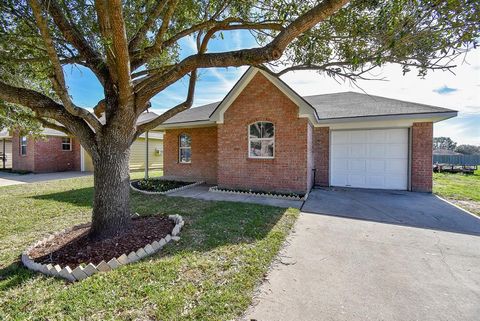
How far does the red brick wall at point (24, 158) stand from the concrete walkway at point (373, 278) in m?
20.1

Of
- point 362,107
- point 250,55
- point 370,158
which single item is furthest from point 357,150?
point 250,55

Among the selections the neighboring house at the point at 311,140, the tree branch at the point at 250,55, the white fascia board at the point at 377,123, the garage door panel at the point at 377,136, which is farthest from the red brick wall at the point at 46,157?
the garage door panel at the point at 377,136

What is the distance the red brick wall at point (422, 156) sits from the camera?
9.27 m

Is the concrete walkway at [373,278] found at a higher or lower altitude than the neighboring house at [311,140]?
lower

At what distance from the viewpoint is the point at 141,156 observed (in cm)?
1977

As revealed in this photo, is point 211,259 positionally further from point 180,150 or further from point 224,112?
point 180,150

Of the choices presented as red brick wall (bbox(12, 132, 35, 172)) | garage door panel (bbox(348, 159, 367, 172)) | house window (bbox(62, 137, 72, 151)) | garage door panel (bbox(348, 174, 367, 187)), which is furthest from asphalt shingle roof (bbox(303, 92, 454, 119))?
red brick wall (bbox(12, 132, 35, 172))

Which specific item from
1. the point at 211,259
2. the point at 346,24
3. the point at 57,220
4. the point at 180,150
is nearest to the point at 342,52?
the point at 346,24

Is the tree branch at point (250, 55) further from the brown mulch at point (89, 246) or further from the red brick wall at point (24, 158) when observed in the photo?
the red brick wall at point (24, 158)

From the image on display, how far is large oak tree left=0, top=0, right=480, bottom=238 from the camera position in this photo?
346cm

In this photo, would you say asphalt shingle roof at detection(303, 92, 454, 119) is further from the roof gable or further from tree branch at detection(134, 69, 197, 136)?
tree branch at detection(134, 69, 197, 136)

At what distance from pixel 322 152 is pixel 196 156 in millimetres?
6532

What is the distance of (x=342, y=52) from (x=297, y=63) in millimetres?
1028

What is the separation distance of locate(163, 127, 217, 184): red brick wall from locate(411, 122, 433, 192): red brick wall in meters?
8.97
